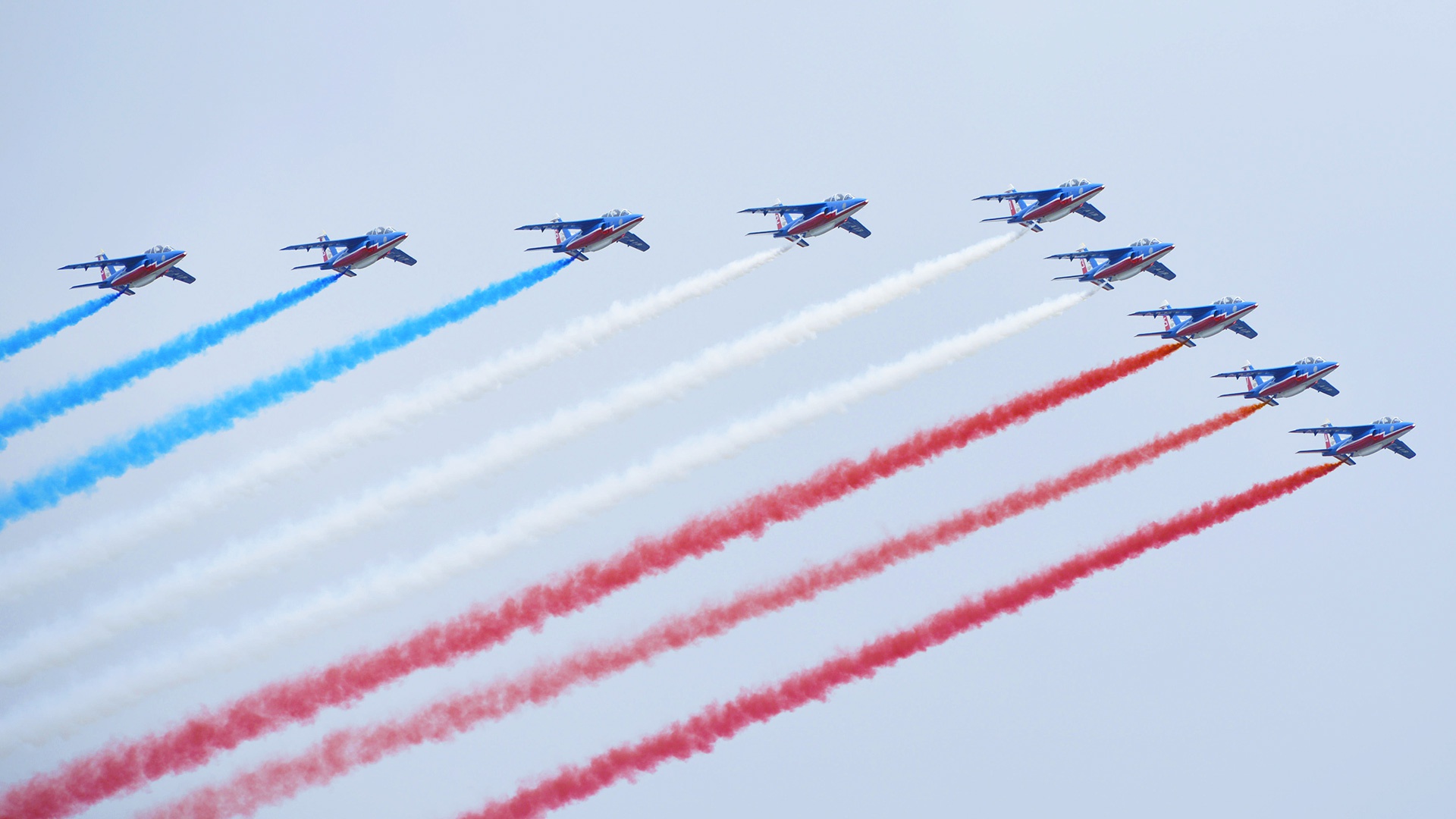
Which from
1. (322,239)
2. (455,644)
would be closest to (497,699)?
(455,644)

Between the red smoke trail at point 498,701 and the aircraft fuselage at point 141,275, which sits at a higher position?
the aircraft fuselage at point 141,275

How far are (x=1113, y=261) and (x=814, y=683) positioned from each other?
23.6 metres

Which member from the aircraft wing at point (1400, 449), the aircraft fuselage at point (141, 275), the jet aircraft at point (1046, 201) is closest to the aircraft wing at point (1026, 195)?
the jet aircraft at point (1046, 201)

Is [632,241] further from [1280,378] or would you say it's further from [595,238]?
[1280,378]

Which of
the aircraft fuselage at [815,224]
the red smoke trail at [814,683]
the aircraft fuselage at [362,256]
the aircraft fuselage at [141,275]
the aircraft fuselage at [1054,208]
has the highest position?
the aircraft fuselage at [141,275]

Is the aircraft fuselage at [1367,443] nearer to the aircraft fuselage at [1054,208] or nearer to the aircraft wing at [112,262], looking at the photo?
the aircraft fuselage at [1054,208]

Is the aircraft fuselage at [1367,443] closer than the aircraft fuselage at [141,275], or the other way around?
the aircraft fuselage at [141,275]

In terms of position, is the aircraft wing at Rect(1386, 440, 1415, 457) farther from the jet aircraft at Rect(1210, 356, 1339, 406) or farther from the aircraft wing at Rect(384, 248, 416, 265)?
the aircraft wing at Rect(384, 248, 416, 265)

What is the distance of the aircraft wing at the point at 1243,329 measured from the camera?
278 ft

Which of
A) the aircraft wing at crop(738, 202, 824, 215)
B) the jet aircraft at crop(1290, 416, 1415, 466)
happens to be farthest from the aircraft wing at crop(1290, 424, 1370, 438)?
the aircraft wing at crop(738, 202, 824, 215)

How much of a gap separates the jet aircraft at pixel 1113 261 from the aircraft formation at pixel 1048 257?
0.10 feet

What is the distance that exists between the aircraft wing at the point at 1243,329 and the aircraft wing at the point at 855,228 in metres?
15.3

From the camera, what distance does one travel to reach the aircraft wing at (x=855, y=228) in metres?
83.0

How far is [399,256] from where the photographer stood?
83375mm
